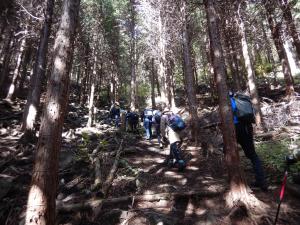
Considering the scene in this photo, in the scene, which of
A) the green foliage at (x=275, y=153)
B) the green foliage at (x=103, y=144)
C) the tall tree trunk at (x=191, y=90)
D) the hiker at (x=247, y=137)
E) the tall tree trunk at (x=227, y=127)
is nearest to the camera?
the tall tree trunk at (x=227, y=127)

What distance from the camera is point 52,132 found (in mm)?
4191

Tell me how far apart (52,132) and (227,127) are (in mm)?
3256

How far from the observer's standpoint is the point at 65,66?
14.9 ft

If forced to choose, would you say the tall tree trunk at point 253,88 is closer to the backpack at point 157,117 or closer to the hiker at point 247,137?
the backpack at point 157,117

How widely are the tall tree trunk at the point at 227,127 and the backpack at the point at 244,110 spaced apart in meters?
0.35

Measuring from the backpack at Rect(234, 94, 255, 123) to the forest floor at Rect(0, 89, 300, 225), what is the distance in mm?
1558

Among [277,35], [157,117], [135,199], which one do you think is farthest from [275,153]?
[277,35]

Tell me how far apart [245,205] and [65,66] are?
4.03m

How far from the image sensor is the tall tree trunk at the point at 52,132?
12.7ft

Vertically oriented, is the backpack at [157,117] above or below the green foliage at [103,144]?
above

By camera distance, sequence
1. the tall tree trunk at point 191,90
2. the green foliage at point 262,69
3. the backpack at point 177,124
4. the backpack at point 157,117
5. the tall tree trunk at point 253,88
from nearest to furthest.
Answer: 1. the backpack at point 177,124
2. the tall tree trunk at point 191,90
3. the tall tree trunk at point 253,88
4. the backpack at point 157,117
5. the green foliage at point 262,69

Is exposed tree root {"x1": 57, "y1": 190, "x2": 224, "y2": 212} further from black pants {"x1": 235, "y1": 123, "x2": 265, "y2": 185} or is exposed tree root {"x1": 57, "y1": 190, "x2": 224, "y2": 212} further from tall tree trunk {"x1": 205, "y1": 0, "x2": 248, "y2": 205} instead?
black pants {"x1": 235, "y1": 123, "x2": 265, "y2": 185}

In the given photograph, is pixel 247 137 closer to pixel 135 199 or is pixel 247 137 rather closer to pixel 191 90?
pixel 135 199

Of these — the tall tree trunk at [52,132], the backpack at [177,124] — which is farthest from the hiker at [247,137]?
the tall tree trunk at [52,132]
